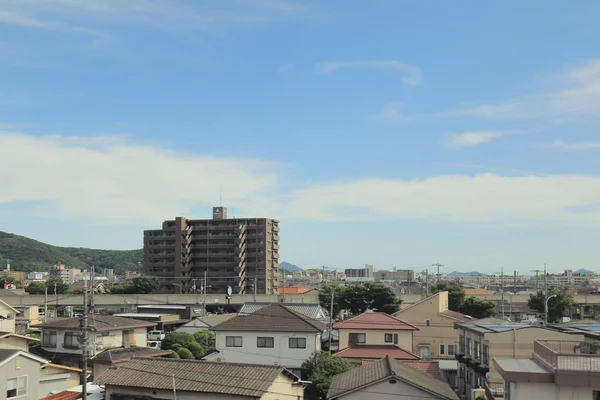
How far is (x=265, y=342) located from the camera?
128ft

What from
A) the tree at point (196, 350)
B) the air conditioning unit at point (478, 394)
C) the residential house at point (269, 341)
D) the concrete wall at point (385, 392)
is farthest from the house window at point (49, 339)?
the air conditioning unit at point (478, 394)

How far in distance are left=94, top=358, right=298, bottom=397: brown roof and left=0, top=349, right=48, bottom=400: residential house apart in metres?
5.18

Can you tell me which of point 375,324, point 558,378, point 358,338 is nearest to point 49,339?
point 358,338

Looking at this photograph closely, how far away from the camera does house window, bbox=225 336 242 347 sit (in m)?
39.5

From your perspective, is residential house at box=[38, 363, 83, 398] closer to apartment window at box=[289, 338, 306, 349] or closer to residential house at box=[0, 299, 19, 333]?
apartment window at box=[289, 338, 306, 349]

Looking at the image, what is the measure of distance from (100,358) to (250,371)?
13.6 meters

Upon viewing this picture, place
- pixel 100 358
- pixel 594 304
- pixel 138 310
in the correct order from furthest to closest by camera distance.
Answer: pixel 594 304 → pixel 138 310 → pixel 100 358

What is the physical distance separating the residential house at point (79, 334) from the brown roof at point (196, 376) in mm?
13965

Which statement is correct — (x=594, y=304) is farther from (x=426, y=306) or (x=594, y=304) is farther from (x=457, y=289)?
(x=426, y=306)

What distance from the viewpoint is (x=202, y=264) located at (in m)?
122

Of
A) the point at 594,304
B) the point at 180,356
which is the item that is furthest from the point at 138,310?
the point at 594,304

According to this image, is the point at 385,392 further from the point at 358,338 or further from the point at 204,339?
the point at 204,339

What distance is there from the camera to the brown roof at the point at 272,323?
128 feet

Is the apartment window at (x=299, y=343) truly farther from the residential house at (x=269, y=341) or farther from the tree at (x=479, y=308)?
the tree at (x=479, y=308)
